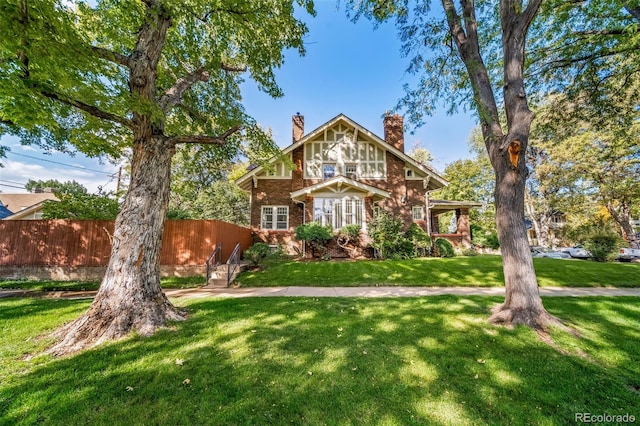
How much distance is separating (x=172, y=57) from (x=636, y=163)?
31.2 meters

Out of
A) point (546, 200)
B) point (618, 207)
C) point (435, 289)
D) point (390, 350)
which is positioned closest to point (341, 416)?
point (390, 350)

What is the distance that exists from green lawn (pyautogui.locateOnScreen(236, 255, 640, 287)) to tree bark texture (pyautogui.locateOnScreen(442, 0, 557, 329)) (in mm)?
3820

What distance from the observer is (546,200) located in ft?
85.3

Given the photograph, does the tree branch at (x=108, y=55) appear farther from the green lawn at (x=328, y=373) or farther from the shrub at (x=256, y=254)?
the shrub at (x=256, y=254)

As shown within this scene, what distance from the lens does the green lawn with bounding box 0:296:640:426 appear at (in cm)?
250

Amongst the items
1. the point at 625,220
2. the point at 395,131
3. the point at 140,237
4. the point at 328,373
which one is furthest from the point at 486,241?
the point at 140,237

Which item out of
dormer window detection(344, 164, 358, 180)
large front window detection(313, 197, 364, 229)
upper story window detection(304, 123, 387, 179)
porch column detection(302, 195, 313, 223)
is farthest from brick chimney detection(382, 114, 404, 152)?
porch column detection(302, 195, 313, 223)

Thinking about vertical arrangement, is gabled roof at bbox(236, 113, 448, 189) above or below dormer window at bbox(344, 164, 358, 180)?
above

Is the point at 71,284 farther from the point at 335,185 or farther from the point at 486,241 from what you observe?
the point at 486,241

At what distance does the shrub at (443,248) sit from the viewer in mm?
15384

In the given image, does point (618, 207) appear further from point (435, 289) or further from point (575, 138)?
point (435, 289)

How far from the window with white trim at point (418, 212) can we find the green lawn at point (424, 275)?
5.64 meters

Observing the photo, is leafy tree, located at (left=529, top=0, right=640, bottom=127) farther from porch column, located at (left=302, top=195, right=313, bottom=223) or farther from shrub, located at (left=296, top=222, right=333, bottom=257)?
porch column, located at (left=302, top=195, right=313, bottom=223)

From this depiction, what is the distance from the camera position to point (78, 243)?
10.4 meters
